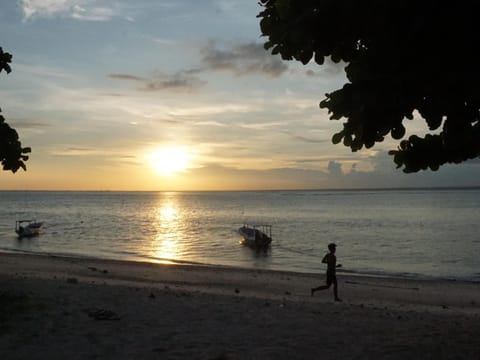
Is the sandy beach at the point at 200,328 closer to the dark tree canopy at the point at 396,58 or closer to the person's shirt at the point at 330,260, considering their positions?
the person's shirt at the point at 330,260

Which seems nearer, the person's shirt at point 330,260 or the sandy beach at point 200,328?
the sandy beach at point 200,328

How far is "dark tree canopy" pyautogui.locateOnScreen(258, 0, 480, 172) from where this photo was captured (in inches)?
216

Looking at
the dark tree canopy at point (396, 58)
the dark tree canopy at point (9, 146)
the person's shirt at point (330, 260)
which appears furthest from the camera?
the person's shirt at point (330, 260)

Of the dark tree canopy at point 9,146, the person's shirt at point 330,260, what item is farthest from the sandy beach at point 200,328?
the dark tree canopy at point 9,146

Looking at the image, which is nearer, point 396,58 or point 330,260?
point 396,58

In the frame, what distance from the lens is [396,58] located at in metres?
5.82

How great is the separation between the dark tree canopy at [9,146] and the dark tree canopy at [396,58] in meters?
8.22

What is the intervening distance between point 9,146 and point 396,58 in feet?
33.3

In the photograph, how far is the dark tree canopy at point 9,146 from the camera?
11.9m

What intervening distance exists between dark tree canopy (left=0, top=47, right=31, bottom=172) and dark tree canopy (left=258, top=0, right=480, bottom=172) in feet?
27.0

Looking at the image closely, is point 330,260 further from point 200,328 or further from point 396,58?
point 396,58

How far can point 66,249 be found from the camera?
4450 cm

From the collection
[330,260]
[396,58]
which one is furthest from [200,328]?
[396,58]

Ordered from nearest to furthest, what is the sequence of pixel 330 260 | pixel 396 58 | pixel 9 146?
pixel 396 58
pixel 9 146
pixel 330 260
